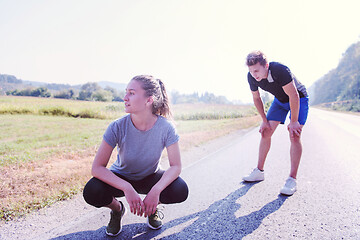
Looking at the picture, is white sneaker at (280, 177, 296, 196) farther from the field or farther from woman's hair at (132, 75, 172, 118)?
woman's hair at (132, 75, 172, 118)

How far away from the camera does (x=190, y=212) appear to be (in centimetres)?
282

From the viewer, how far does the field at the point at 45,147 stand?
122 inches

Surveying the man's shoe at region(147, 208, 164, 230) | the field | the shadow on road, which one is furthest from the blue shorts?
the man's shoe at region(147, 208, 164, 230)

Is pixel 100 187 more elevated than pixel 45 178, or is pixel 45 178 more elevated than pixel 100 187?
pixel 100 187

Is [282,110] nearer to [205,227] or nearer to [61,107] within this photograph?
[205,227]

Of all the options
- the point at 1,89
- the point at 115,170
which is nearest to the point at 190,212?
the point at 115,170

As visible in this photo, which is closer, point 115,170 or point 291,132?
point 115,170

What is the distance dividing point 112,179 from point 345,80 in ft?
298

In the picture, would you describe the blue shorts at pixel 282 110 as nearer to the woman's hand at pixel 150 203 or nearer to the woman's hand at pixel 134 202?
the woman's hand at pixel 150 203

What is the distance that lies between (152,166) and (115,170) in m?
0.37

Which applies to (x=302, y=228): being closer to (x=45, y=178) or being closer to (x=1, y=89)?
(x=45, y=178)

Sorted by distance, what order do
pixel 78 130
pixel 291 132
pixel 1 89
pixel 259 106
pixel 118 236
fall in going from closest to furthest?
pixel 118 236 < pixel 291 132 < pixel 259 106 < pixel 1 89 < pixel 78 130

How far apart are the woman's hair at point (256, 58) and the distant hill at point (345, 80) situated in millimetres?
67233

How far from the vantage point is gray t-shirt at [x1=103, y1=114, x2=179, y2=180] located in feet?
7.48
